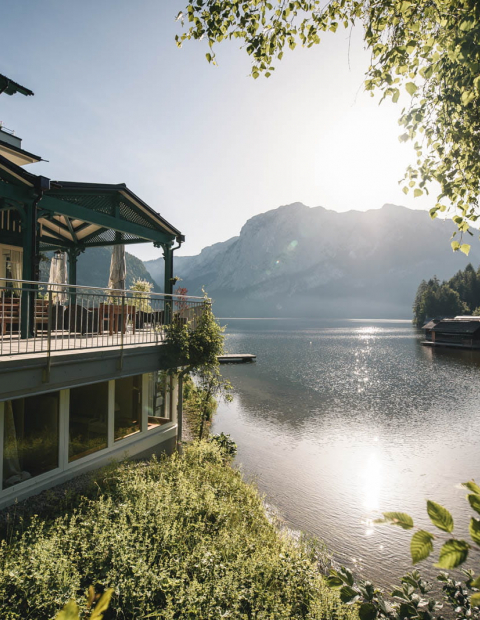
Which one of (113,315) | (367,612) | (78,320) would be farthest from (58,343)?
(367,612)

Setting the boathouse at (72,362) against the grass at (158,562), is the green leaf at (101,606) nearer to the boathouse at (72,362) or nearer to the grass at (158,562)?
the grass at (158,562)

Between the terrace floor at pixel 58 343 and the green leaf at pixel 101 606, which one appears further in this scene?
the terrace floor at pixel 58 343

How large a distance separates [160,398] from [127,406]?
5.25 feet

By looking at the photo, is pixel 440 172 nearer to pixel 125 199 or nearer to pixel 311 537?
pixel 311 537

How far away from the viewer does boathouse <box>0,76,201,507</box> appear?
7.46 metres

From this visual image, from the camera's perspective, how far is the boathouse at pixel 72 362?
746 cm


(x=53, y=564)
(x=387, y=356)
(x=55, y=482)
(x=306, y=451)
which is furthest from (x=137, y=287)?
(x=387, y=356)

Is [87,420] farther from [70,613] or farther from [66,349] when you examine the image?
[70,613]

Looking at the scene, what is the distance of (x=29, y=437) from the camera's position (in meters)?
7.95

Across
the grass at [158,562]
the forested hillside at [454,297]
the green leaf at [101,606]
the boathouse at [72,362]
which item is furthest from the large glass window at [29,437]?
the forested hillside at [454,297]

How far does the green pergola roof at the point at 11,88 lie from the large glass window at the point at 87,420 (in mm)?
14596

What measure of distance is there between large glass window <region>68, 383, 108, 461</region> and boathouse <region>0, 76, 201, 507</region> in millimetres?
24

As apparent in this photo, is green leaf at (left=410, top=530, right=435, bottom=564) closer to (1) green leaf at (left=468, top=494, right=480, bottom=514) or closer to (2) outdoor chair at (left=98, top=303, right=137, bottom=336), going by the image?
(1) green leaf at (left=468, top=494, right=480, bottom=514)

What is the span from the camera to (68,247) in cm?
1709
